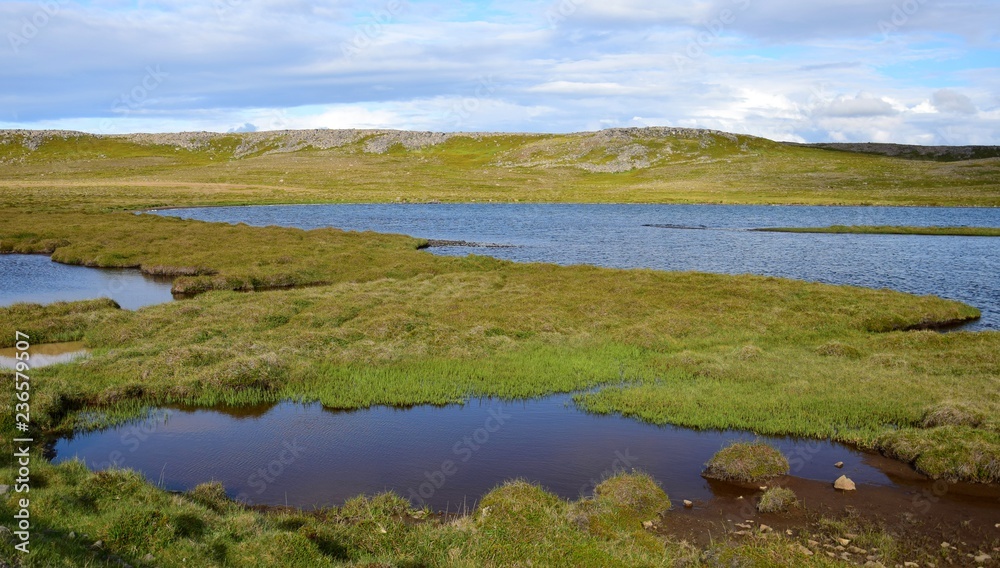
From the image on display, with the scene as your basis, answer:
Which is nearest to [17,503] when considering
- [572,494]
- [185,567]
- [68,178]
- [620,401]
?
[185,567]

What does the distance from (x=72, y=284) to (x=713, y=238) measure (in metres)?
68.3

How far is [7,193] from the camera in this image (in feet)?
409

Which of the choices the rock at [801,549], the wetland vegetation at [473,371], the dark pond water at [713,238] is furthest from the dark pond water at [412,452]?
the dark pond water at [713,238]

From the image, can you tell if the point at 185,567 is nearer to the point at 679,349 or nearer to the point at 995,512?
the point at 995,512

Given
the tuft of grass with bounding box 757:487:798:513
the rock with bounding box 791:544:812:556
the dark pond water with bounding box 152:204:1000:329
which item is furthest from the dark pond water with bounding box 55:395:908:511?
the dark pond water with bounding box 152:204:1000:329

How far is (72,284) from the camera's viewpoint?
48.8 meters

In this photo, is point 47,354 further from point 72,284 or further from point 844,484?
point 844,484

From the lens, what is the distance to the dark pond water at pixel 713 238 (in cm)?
5694

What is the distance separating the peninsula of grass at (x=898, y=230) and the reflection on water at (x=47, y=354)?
8647 cm

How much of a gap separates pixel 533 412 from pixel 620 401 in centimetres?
321

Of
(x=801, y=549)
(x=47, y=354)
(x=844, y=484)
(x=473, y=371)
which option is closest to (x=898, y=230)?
(x=473, y=371)

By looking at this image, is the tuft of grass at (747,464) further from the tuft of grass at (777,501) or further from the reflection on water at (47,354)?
the reflection on water at (47,354)

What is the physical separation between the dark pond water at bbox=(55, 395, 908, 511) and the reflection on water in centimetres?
799

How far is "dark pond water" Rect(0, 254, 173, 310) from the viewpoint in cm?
4350
